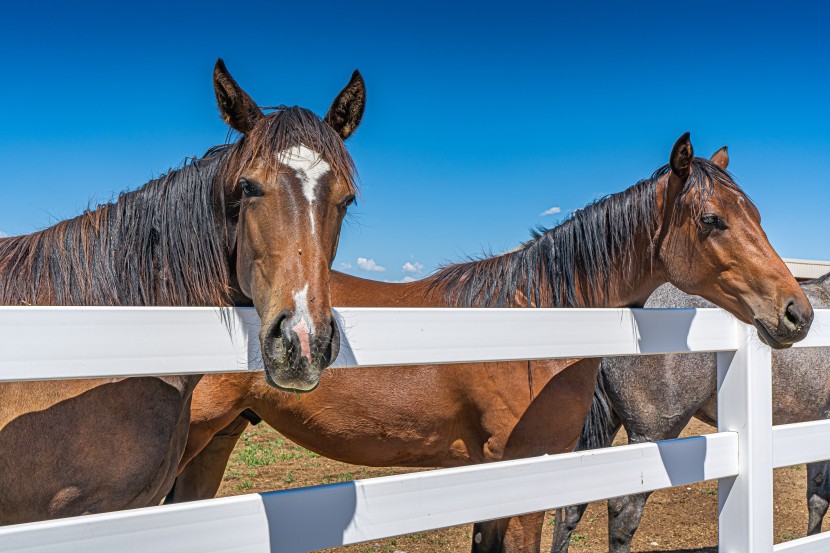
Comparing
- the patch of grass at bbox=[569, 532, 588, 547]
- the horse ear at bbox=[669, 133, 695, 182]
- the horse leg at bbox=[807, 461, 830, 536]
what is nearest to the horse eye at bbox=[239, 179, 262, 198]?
the horse ear at bbox=[669, 133, 695, 182]

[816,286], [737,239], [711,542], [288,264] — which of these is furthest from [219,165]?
[816,286]

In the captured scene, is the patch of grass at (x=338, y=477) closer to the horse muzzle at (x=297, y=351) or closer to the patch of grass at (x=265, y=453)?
the patch of grass at (x=265, y=453)

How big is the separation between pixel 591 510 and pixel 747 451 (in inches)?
158

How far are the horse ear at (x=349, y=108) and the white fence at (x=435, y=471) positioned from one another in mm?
903

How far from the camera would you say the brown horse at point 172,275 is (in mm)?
1691

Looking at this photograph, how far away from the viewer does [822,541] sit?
2.60 meters

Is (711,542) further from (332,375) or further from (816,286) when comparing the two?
(332,375)

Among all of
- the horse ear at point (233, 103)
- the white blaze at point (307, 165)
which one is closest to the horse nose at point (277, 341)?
the white blaze at point (307, 165)

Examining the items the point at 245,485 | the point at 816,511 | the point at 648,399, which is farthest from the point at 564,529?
the point at 245,485

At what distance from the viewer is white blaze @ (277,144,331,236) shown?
183 cm

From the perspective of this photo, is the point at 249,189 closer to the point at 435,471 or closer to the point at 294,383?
the point at 294,383

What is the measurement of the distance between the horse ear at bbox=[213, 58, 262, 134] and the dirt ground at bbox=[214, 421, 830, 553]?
137 inches

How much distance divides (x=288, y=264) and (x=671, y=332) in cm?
148

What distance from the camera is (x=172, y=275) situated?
7.13 feet
